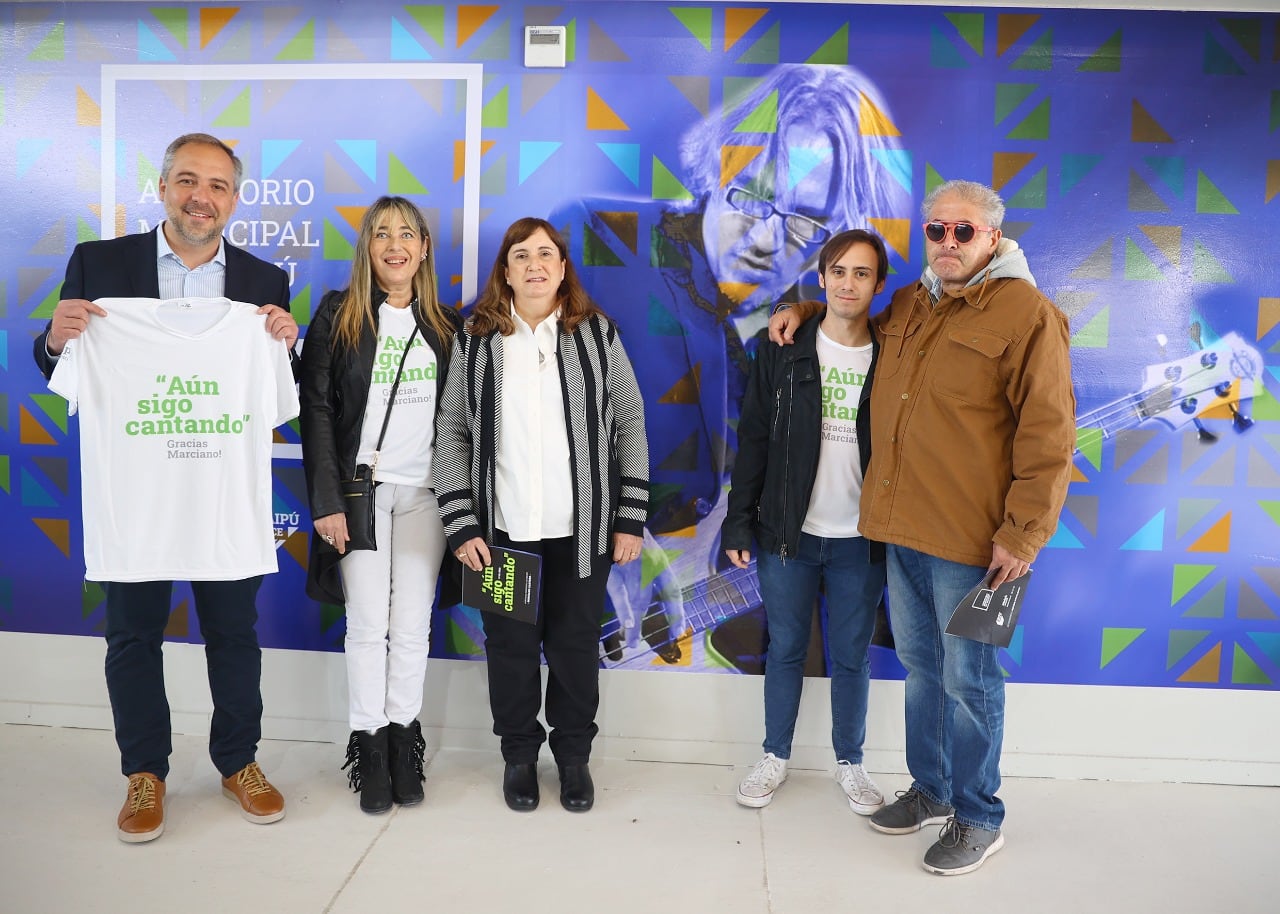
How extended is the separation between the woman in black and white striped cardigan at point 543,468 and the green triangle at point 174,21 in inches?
56.7

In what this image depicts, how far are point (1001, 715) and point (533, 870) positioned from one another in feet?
4.12

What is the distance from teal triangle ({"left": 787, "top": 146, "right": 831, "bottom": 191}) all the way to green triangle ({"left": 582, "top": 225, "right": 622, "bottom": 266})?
609 millimetres

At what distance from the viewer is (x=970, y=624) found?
2.26 metres

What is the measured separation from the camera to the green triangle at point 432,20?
300 centimetres

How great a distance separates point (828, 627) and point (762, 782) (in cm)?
50

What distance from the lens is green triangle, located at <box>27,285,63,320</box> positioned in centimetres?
319

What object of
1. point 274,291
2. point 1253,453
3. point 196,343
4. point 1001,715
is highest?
point 274,291

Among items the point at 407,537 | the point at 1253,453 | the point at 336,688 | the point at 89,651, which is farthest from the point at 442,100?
the point at 1253,453

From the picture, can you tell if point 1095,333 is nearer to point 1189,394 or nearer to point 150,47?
point 1189,394

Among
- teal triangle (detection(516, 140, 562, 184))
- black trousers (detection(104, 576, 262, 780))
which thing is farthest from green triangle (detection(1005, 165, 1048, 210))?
black trousers (detection(104, 576, 262, 780))

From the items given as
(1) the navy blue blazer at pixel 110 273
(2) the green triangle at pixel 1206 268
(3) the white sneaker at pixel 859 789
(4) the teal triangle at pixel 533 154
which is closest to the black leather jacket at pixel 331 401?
(1) the navy blue blazer at pixel 110 273

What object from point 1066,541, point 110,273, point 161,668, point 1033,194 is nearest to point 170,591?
point 161,668

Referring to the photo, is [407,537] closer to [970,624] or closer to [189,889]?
[189,889]

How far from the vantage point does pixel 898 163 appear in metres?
2.93
